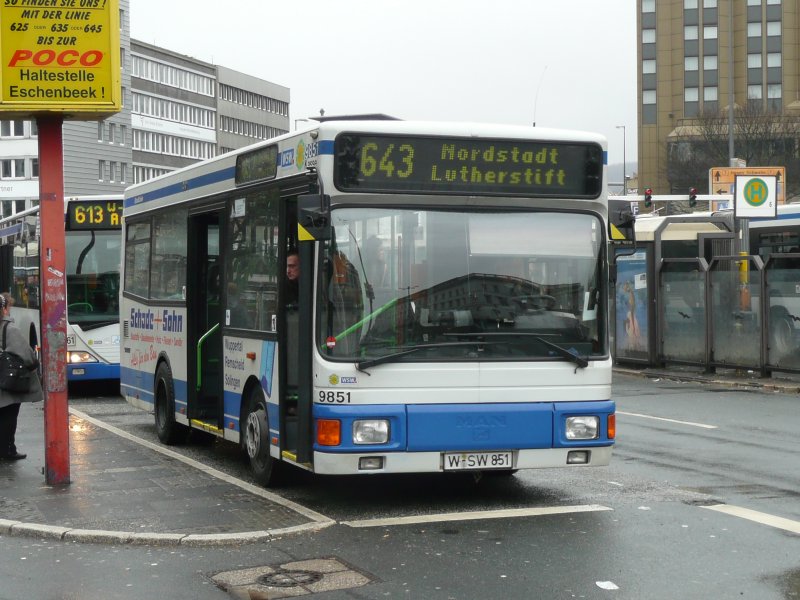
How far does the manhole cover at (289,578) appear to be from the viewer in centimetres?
739

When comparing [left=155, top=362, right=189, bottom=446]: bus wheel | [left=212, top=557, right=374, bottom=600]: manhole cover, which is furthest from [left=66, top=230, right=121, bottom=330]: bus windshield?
[left=212, top=557, right=374, bottom=600]: manhole cover

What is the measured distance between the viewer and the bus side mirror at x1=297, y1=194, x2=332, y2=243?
8953 mm

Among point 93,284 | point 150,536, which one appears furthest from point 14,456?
point 93,284

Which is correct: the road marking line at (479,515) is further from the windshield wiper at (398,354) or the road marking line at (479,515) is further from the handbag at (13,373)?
the handbag at (13,373)

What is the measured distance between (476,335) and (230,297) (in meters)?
3.02

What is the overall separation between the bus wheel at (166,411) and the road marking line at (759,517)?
615 centimetres

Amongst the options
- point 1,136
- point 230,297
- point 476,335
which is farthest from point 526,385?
point 1,136

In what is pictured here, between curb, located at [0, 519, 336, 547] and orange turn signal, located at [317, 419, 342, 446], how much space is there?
23.6 inches

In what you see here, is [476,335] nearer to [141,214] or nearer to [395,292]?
[395,292]

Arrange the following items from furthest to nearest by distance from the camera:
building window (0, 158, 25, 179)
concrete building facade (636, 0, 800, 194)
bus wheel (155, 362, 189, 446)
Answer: concrete building facade (636, 0, 800, 194) → building window (0, 158, 25, 179) → bus wheel (155, 362, 189, 446)

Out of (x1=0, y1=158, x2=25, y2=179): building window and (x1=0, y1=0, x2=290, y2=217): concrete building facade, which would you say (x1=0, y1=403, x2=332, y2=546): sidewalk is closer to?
(x1=0, y1=0, x2=290, y2=217): concrete building facade

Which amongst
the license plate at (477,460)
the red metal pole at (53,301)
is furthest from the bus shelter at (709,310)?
the red metal pole at (53,301)

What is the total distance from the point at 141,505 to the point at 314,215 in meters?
2.67

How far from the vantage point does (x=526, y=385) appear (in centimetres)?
950
